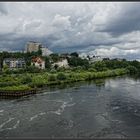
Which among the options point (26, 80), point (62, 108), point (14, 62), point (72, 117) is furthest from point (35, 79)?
point (14, 62)

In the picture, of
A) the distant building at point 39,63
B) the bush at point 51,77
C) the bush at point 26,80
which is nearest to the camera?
the bush at point 26,80

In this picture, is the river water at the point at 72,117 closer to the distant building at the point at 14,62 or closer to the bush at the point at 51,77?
the bush at the point at 51,77

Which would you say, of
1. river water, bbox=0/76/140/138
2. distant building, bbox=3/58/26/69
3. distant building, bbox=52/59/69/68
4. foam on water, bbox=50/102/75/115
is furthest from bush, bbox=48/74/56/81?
distant building, bbox=3/58/26/69

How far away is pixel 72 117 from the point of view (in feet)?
95.0

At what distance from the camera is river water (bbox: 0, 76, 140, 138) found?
77.2 feet

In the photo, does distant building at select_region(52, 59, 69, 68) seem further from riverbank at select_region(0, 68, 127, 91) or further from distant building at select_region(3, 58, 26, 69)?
riverbank at select_region(0, 68, 127, 91)

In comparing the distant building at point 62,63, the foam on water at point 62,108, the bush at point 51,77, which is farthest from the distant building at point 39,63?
the foam on water at point 62,108

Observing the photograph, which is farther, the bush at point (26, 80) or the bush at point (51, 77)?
the bush at point (51, 77)

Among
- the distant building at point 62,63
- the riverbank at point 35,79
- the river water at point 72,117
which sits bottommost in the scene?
the river water at point 72,117

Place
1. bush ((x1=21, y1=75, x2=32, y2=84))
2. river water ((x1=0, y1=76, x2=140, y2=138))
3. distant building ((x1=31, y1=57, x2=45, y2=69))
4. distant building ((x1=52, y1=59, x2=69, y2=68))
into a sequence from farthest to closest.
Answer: distant building ((x1=52, y1=59, x2=69, y2=68)) → distant building ((x1=31, y1=57, x2=45, y2=69)) → bush ((x1=21, y1=75, x2=32, y2=84)) → river water ((x1=0, y1=76, x2=140, y2=138))

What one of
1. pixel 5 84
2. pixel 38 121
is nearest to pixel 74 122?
pixel 38 121

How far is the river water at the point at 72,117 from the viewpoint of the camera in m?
23.5

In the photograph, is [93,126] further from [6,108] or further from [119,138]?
[6,108]

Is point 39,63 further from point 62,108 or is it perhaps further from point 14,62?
point 62,108
